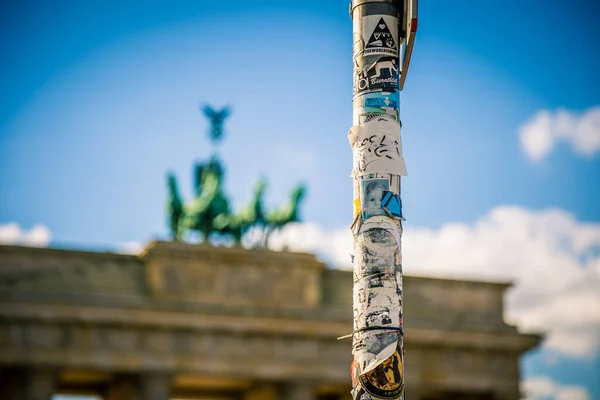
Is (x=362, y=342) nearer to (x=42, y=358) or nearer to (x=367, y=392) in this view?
(x=367, y=392)

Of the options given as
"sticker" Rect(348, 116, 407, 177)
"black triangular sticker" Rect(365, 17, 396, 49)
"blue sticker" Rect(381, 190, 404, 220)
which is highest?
"black triangular sticker" Rect(365, 17, 396, 49)

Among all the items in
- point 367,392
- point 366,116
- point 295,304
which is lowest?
point 367,392

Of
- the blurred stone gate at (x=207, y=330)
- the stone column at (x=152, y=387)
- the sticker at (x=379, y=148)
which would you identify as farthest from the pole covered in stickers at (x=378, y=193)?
the stone column at (x=152, y=387)

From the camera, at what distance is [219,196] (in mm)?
49344

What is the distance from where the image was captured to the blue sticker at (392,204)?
48.7 feet

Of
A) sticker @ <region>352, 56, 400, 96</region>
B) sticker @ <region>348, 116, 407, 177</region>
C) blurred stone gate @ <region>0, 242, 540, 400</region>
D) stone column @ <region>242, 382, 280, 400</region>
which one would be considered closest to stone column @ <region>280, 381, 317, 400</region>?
blurred stone gate @ <region>0, 242, 540, 400</region>

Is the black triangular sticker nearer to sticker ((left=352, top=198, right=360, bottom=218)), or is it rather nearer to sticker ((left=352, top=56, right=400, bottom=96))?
sticker ((left=352, top=56, right=400, bottom=96))

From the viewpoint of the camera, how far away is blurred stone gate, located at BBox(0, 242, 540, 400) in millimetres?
45438

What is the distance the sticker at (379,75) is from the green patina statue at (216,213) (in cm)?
3360

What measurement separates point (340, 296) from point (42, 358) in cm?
1290

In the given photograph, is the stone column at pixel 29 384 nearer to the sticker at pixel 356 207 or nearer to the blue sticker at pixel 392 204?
the sticker at pixel 356 207

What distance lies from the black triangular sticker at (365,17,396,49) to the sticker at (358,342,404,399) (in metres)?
4.00

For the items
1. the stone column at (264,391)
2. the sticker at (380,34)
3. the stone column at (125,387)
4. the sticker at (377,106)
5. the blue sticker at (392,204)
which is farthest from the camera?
the stone column at (264,391)

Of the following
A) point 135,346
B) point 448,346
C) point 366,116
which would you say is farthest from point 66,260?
point 366,116
